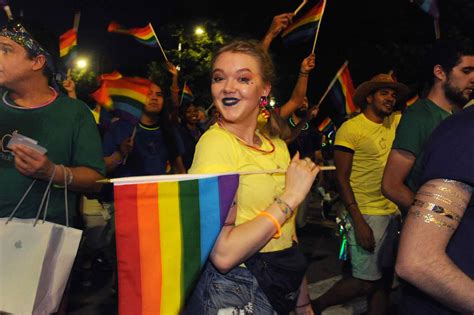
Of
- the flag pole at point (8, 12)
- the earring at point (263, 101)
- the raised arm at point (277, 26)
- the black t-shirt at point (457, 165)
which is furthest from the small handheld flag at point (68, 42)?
the black t-shirt at point (457, 165)

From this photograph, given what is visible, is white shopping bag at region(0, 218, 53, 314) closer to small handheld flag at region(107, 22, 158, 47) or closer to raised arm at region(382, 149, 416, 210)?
raised arm at region(382, 149, 416, 210)

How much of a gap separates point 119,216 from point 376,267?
10.8 feet

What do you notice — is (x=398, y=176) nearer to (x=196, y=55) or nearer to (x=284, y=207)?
(x=284, y=207)

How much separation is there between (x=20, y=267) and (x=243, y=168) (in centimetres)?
111

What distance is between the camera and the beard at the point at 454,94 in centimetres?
383

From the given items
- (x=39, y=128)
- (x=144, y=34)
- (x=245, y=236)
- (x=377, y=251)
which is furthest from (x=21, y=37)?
(x=144, y=34)

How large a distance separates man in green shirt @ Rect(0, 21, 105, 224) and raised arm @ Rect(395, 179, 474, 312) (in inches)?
70.8

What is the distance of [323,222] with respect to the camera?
33.9 feet

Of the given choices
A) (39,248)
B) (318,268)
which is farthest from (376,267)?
(39,248)

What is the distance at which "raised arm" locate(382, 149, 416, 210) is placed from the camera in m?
3.52

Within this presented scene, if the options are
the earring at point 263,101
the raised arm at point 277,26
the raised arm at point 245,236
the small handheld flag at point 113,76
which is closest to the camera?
the raised arm at point 245,236

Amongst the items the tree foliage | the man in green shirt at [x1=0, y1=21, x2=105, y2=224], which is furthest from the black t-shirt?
the tree foliage

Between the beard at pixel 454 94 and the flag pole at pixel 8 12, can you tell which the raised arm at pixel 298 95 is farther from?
the flag pole at pixel 8 12

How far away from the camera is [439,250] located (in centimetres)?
176
